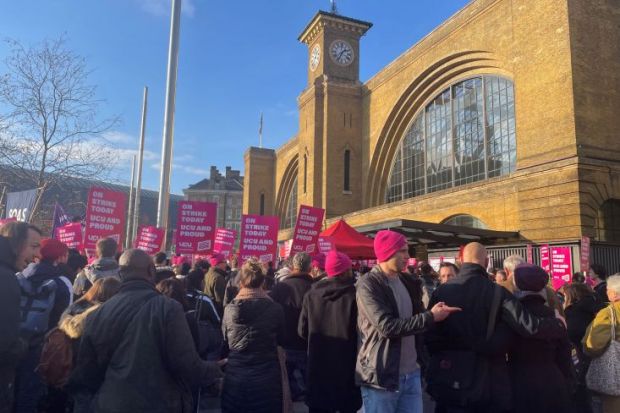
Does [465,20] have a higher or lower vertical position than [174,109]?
higher

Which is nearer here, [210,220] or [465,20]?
[210,220]

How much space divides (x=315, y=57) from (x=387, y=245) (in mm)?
32518

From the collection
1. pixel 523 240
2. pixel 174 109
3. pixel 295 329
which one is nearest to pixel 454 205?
pixel 523 240

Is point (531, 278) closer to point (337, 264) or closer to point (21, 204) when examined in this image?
point (337, 264)

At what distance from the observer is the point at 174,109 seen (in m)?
11.5

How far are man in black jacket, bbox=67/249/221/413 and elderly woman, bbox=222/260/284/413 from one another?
1078 mm

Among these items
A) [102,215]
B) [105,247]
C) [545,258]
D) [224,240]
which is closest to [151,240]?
[102,215]

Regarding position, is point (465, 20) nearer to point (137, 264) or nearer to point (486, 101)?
point (486, 101)

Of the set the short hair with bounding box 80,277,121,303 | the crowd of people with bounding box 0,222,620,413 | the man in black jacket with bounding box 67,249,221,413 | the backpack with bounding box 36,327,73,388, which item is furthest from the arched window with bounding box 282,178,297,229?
the man in black jacket with bounding box 67,249,221,413

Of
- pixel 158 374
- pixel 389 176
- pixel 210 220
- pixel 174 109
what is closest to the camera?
pixel 158 374

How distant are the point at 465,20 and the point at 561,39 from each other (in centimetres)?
653

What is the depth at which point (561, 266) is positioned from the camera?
13500 mm

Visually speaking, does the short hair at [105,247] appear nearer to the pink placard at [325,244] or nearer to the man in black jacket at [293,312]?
the man in black jacket at [293,312]

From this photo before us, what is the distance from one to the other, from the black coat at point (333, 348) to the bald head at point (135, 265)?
1.68 m
